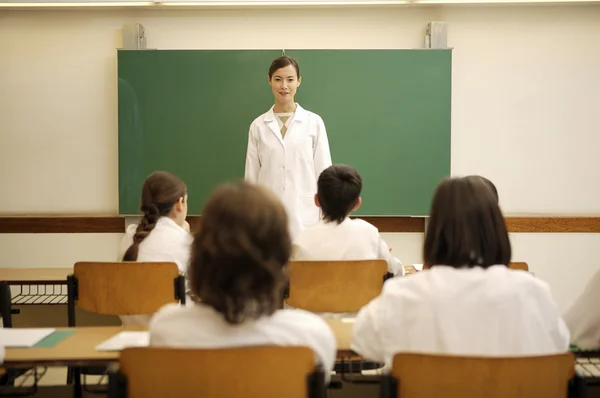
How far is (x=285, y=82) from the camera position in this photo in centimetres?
412

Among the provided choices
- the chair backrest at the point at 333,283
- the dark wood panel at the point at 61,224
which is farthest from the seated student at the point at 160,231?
the dark wood panel at the point at 61,224

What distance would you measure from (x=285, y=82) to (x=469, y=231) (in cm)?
277

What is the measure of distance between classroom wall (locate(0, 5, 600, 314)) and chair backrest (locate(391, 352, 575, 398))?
3.62m

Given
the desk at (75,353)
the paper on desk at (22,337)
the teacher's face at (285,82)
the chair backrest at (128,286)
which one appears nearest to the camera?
the desk at (75,353)

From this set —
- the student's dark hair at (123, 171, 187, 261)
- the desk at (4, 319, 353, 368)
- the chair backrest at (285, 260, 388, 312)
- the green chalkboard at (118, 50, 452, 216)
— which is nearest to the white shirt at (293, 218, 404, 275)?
the chair backrest at (285, 260, 388, 312)

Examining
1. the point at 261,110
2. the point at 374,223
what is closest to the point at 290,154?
the point at 261,110

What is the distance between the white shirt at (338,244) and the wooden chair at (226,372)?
4.68 feet

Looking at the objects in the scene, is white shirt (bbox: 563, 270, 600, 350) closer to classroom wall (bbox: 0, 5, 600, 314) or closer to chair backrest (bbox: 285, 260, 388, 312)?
chair backrest (bbox: 285, 260, 388, 312)

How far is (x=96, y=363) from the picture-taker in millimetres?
1646

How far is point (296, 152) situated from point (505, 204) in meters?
1.84

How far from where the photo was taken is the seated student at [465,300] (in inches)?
58.3

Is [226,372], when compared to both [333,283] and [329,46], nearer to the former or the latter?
[333,283]

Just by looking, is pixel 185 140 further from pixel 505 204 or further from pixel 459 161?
pixel 505 204

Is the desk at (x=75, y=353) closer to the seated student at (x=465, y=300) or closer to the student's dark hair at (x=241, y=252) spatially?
the seated student at (x=465, y=300)
